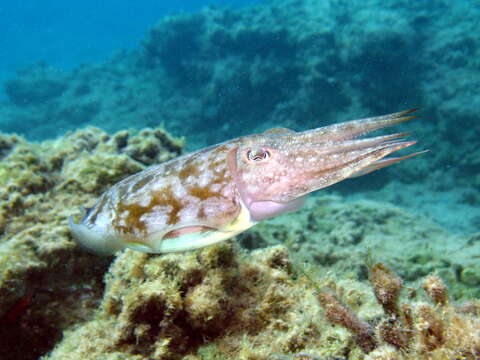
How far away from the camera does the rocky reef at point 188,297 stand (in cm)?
217

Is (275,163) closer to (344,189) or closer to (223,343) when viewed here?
(223,343)

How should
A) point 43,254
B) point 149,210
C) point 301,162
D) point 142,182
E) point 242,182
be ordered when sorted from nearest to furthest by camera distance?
point 301,162 < point 242,182 < point 149,210 < point 142,182 < point 43,254

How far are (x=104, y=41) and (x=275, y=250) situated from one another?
323 ft

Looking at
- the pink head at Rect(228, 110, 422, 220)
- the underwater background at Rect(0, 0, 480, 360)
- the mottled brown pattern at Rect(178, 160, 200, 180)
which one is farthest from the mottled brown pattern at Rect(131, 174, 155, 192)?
the underwater background at Rect(0, 0, 480, 360)

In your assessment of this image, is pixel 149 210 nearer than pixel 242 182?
No

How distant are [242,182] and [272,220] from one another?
6.15 m

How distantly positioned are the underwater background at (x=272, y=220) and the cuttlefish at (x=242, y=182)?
76 centimetres

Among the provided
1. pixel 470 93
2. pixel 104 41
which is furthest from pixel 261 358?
pixel 104 41

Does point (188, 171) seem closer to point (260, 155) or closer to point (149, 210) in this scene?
point (149, 210)

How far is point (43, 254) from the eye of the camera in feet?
12.8

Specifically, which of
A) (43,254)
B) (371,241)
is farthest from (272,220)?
(43,254)

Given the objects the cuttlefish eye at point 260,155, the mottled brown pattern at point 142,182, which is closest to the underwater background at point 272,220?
the mottled brown pattern at point 142,182

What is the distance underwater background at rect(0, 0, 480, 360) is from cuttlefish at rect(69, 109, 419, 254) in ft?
2.48

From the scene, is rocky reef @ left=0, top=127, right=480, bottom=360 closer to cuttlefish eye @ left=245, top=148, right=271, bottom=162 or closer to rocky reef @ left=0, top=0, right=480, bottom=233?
cuttlefish eye @ left=245, top=148, right=271, bottom=162
